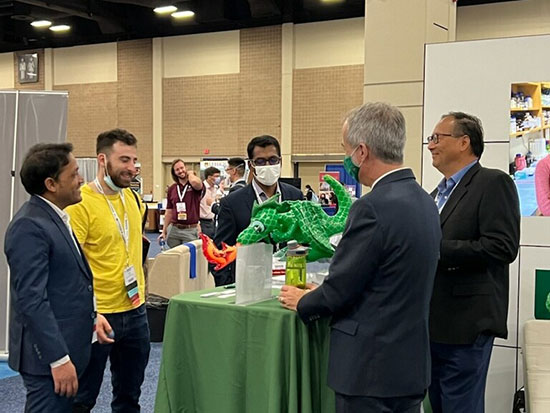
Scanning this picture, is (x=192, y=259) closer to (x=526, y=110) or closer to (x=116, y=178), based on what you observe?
(x=116, y=178)

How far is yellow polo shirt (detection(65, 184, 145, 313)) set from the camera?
8.39ft

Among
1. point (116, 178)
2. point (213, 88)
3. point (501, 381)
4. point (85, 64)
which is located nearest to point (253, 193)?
point (116, 178)

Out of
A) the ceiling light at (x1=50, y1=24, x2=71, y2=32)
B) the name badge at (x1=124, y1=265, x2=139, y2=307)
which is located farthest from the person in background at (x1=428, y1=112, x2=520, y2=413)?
the ceiling light at (x1=50, y1=24, x2=71, y2=32)

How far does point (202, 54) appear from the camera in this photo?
566 inches

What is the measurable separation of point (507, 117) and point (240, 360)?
6.61ft

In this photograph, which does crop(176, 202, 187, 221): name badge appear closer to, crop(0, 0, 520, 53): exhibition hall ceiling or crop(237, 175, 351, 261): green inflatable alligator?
crop(237, 175, 351, 261): green inflatable alligator

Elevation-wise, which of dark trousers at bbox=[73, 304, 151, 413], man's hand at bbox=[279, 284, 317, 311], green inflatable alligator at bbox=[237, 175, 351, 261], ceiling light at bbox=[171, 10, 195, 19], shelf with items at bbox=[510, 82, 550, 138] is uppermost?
ceiling light at bbox=[171, 10, 195, 19]

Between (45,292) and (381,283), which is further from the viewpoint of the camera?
(45,292)

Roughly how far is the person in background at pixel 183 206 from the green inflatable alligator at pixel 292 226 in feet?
15.2

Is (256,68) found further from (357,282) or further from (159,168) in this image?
(357,282)

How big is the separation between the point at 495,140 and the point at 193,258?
3.27m

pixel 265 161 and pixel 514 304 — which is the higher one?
pixel 265 161

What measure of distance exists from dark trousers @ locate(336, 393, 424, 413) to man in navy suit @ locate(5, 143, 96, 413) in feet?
3.13

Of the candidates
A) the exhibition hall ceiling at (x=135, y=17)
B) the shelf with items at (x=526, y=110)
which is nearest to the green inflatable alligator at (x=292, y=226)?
the shelf with items at (x=526, y=110)
